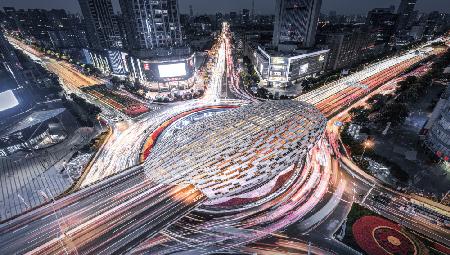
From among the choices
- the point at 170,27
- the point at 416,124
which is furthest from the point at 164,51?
the point at 416,124

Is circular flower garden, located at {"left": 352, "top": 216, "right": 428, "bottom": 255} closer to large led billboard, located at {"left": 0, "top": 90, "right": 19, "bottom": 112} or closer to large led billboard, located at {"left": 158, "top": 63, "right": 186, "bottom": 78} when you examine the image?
large led billboard, located at {"left": 158, "top": 63, "right": 186, "bottom": 78}

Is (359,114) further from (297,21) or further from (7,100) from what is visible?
(7,100)

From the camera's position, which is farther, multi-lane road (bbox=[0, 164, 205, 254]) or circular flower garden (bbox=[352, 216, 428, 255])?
circular flower garden (bbox=[352, 216, 428, 255])

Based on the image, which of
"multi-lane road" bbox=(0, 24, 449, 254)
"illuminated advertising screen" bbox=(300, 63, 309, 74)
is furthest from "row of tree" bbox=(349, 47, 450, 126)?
"illuminated advertising screen" bbox=(300, 63, 309, 74)

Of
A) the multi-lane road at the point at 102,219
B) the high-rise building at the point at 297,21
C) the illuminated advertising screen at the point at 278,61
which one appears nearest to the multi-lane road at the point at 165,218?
the multi-lane road at the point at 102,219

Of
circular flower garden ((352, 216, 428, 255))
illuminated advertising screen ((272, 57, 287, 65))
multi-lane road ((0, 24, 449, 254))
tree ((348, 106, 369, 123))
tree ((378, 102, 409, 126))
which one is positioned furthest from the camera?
illuminated advertising screen ((272, 57, 287, 65))

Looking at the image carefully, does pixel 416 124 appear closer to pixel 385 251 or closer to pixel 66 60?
pixel 385 251
